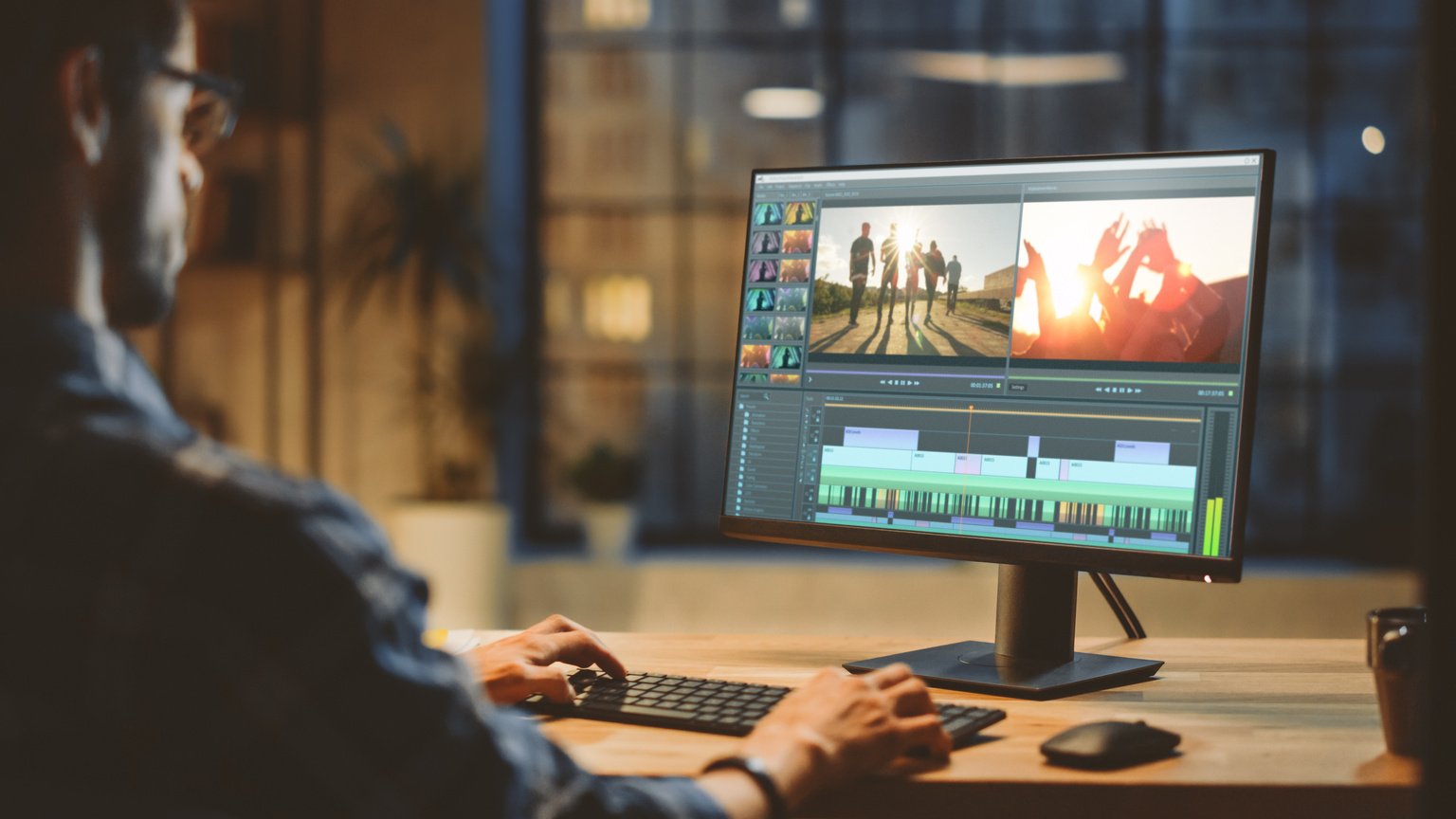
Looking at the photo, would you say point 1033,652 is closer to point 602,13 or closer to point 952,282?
point 952,282

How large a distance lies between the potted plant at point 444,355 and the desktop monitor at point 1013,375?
Result: 2349mm

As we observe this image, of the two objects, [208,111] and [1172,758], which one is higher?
[208,111]

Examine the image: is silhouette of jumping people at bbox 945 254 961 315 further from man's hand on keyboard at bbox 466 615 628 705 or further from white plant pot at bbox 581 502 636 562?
white plant pot at bbox 581 502 636 562

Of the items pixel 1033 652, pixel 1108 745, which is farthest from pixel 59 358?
pixel 1033 652

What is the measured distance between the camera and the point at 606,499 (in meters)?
3.86

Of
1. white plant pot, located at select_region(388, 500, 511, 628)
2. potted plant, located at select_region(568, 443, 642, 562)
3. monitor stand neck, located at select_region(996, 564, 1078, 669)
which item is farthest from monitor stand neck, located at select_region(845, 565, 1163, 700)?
potted plant, located at select_region(568, 443, 642, 562)

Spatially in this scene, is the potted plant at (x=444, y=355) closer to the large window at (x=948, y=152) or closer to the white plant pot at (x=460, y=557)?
the white plant pot at (x=460, y=557)

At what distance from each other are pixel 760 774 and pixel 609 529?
Answer: 300cm

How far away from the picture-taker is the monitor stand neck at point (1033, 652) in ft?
4.13

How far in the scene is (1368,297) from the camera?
3887 millimetres

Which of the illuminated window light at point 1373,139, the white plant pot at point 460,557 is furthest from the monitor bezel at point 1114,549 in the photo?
the illuminated window light at point 1373,139

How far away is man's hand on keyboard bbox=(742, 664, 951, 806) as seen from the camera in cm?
91

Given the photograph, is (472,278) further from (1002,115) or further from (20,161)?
(20,161)

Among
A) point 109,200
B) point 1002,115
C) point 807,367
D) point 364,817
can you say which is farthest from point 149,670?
point 1002,115
